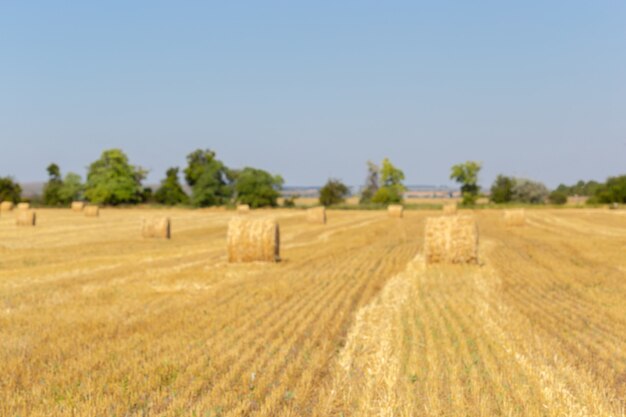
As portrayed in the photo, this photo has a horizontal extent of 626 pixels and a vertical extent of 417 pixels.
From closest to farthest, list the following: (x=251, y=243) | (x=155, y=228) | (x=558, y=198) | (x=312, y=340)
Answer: (x=312, y=340)
(x=251, y=243)
(x=155, y=228)
(x=558, y=198)

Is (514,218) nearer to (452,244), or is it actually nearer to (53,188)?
(452,244)

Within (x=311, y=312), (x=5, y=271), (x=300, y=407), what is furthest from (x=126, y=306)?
(x=5, y=271)

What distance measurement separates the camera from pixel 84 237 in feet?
99.7

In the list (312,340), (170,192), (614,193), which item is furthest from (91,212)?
(614,193)

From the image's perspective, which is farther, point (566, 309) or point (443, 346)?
point (566, 309)

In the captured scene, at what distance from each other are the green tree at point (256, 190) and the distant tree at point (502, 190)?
3347 centimetres

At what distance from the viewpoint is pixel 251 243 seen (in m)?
19.2

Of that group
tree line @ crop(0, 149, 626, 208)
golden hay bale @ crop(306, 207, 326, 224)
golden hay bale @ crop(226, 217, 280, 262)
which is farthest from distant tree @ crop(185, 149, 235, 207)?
golden hay bale @ crop(226, 217, 280, 262)

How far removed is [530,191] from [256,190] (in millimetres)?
45750

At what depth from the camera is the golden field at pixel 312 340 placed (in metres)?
6.40

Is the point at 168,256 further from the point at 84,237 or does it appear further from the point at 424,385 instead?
the point at 424,385

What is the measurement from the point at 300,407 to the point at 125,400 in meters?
1.78

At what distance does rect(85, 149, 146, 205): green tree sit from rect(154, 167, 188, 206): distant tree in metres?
3.29

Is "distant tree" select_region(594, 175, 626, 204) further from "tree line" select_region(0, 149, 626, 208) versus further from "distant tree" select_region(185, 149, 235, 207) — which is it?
"distant tree" select_region(185, 149, 235, 207)
